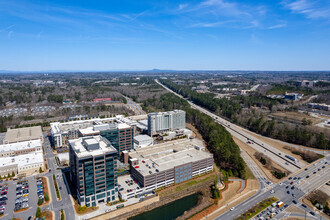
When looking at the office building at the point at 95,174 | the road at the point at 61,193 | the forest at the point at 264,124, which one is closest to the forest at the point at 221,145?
the forest at the point at 264,124

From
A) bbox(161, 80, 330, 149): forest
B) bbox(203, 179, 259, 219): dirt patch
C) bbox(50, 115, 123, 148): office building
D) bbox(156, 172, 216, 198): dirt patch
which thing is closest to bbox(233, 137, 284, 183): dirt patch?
bbox(203, 179, 259, 219): dirt patch

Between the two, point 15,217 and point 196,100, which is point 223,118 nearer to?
point 196,100

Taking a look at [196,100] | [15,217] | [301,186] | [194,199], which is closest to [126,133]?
[194,199]

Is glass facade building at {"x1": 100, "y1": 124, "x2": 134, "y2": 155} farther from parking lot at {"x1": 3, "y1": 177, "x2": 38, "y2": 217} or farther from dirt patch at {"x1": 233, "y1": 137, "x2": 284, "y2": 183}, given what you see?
dirt patch at {"x1": 233, "y1": 137, "x2": 284, "y2": 183}

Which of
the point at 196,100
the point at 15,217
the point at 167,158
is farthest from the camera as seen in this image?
the point at 196,100

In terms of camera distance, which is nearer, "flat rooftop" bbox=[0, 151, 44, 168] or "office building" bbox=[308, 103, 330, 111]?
"flat rooftop" bbox=[0, 151, 44, 168]

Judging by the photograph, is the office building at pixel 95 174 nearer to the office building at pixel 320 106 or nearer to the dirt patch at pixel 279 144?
the dirt patch at pixel 279 144
